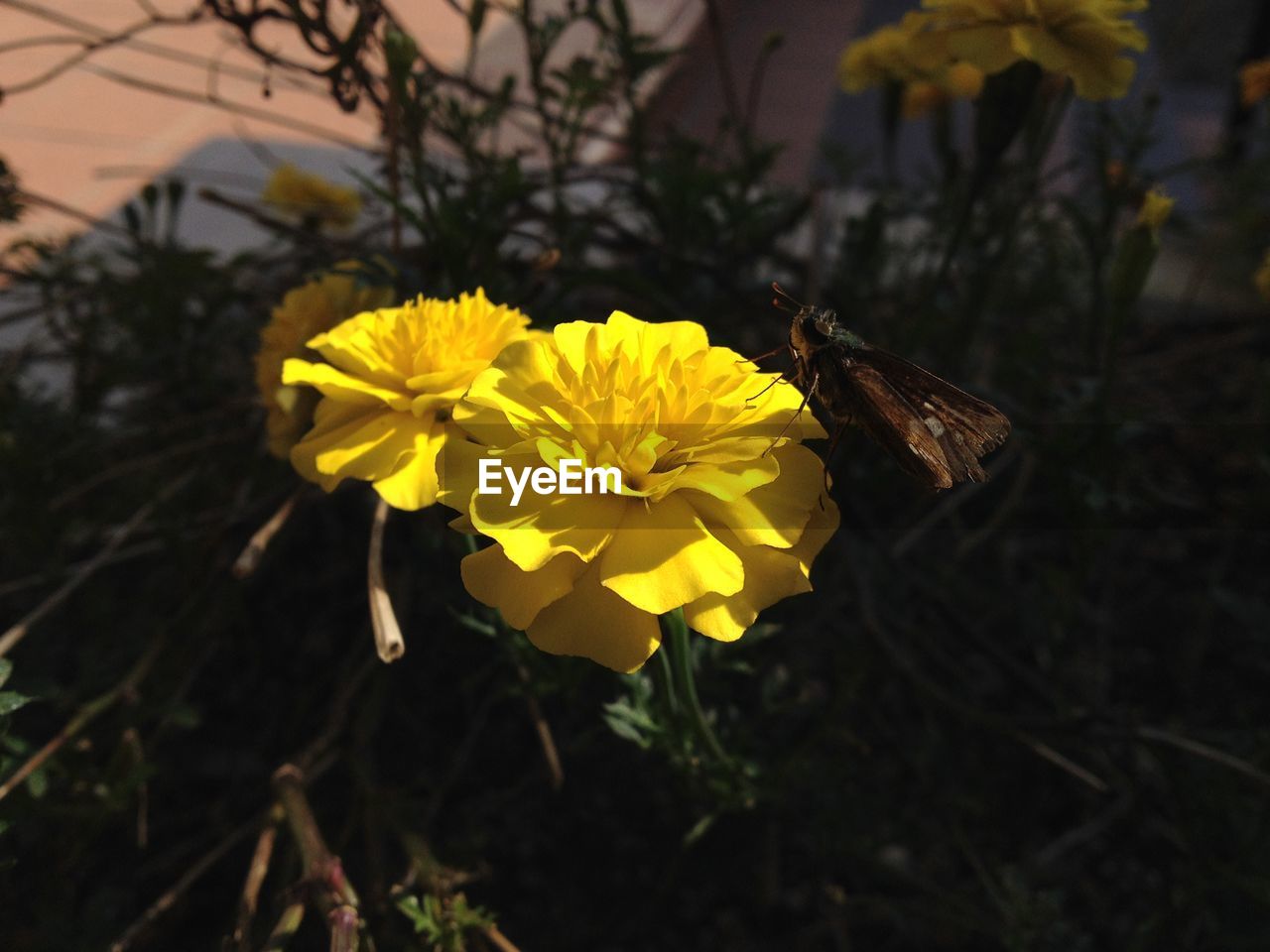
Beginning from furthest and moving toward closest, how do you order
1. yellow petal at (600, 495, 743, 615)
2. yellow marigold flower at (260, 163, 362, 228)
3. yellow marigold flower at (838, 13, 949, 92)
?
1. yellow marigold flower at (260, 163, 362, 228)
2. yellow marigold flower at (838, 13, 949, 92)
3. yellow petal at (600, 495, 743, 615)

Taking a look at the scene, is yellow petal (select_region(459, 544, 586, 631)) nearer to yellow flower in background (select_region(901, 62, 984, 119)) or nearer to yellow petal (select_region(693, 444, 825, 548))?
yellow petal (select_region(693, 444, 825, 548))

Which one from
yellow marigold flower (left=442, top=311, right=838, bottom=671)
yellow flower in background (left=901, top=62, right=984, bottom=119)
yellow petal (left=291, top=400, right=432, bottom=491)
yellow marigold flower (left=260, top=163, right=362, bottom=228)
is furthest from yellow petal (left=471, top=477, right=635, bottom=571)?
yellow marigold flower (left=260, top=163, right=362, bottom=228)

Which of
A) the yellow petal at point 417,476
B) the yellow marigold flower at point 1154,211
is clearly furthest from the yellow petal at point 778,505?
the yellow marigold flower at point 1154,211

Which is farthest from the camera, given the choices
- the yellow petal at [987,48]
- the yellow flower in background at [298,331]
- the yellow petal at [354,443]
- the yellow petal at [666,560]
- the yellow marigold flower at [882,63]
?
the yellow marigold flower at [882,63]

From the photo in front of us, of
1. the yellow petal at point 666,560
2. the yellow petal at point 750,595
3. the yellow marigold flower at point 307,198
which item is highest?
the yellow petal at point 666,560

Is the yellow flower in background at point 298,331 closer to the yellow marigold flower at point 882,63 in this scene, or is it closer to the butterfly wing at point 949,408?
the butterfly wing at point 949,408

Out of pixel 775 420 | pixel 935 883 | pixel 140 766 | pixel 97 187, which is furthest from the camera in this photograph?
pixel 97 187

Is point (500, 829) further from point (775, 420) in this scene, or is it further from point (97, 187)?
point (97, 187)

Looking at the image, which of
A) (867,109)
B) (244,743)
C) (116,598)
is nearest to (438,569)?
(244,743)
